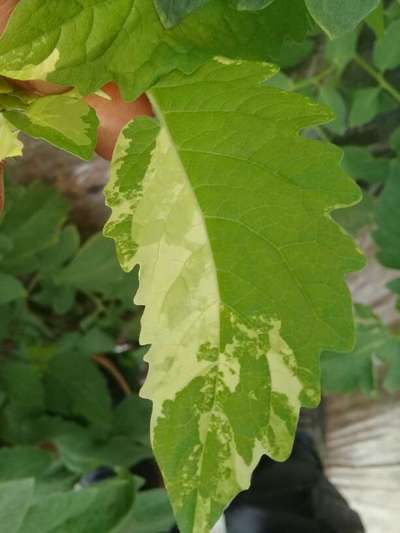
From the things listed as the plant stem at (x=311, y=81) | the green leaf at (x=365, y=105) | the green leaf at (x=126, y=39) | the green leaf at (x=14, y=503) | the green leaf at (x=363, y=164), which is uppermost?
the green leaf at (x=126, y=39)

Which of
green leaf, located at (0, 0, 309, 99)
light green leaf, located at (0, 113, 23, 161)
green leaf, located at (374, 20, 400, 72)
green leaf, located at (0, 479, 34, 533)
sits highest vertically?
green leaf, located at (0, 0, 309, 99)

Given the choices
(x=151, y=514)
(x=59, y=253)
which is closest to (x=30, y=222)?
(x=59, y=253)

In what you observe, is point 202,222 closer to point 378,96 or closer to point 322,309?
point 322,309

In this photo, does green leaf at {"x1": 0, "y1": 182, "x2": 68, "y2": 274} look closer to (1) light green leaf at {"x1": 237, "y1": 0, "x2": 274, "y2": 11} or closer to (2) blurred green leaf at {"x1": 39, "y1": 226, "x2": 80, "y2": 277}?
(2) blurred green leaf at {"x1": 39, "y1": 226, "x2": 80, "y2": 277}

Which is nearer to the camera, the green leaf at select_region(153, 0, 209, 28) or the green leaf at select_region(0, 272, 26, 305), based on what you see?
the green leaf at select_region(153, 0, 209, 28)

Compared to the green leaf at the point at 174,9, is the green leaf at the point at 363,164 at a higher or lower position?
lower

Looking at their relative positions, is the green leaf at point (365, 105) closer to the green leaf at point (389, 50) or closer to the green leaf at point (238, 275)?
the green leaf at point (389, 50)

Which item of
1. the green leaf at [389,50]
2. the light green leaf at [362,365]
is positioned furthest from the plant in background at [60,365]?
the green leaf at [389,50]

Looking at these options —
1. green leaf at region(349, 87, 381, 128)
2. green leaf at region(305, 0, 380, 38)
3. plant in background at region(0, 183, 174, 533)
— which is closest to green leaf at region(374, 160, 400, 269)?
green leaf at region(349, 87, 381, 128)
